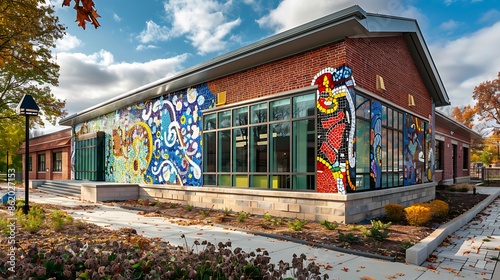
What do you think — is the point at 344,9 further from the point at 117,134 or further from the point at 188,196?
the point at 117,134

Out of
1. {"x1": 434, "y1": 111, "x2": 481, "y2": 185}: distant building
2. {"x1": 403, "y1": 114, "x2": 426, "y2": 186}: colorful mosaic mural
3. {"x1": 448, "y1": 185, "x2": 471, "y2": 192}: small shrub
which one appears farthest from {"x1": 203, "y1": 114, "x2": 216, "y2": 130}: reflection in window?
{"x1": 448, "y1": 185, "x2": 471, "y2": 192}: small shrub

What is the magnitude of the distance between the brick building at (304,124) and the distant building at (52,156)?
1307 cm

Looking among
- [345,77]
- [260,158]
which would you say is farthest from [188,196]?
[345,77]

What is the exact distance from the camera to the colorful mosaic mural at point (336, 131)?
849cm

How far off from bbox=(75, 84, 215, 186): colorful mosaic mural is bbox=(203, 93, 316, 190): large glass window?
721mm

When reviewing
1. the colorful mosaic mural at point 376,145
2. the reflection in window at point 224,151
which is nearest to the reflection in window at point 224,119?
the reflection in window at point 224,151

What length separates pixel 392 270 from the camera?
5055 mm

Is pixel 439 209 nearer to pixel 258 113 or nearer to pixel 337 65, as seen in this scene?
pixel 337 65

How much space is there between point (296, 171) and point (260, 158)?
1.48 m

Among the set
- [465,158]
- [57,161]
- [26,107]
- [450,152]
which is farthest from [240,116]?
[465,158]

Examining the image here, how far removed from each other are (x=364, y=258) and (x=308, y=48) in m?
6.01

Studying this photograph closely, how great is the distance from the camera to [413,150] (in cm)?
1333

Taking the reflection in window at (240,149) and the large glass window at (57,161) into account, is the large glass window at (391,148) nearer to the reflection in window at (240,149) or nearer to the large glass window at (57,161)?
the reflection in window at (240,149)

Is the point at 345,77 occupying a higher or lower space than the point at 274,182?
higher
